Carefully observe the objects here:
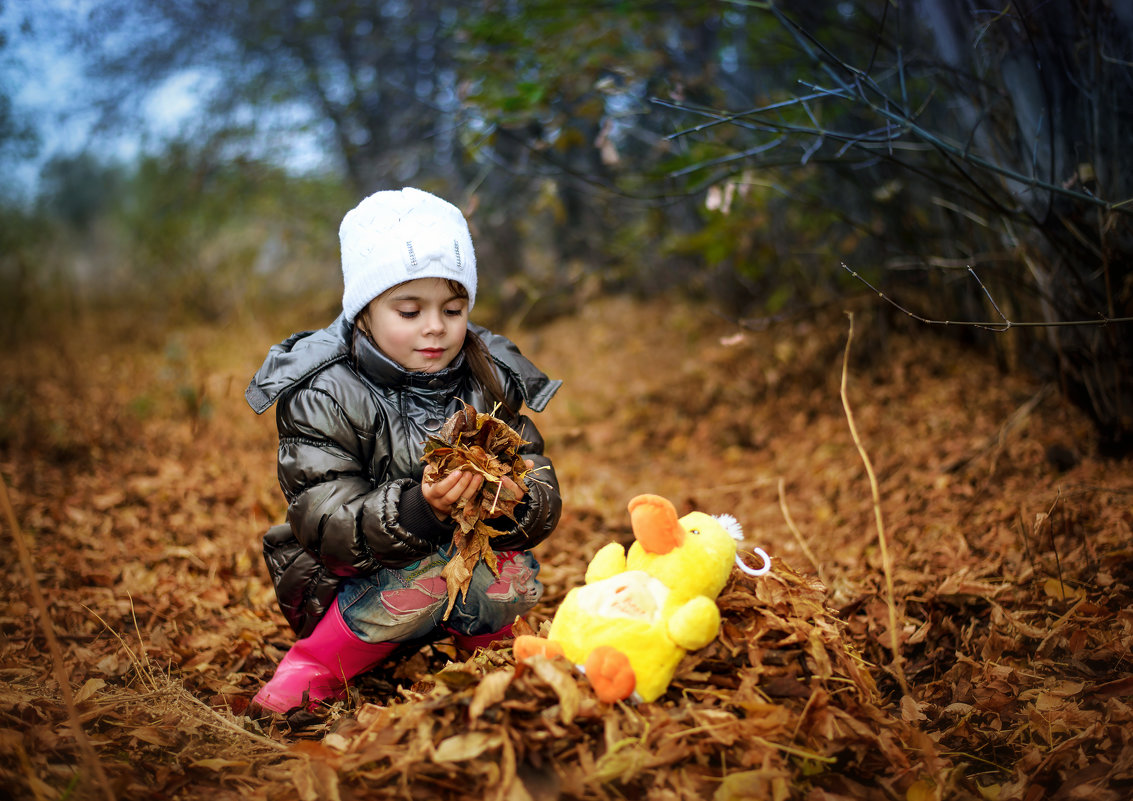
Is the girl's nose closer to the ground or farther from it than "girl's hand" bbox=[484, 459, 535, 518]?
farther from it

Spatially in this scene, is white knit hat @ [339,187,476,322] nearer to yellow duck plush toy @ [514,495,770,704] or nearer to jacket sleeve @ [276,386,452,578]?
jacket sleeve @ [276,386,452,578]

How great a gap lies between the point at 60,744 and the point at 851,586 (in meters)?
2.79

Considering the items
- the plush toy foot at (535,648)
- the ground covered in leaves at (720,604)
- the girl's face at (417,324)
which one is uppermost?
the girl's face at (417,324)

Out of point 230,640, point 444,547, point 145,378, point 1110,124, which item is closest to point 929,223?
point 1110,124

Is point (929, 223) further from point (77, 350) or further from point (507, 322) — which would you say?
point (77, 350)

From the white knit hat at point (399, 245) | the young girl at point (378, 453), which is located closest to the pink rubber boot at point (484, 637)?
the young girl at point (378, 453)

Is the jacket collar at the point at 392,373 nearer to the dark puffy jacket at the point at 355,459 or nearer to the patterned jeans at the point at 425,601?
the dark puffy jacket at the point at 355,459

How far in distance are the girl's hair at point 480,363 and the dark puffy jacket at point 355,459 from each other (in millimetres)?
29

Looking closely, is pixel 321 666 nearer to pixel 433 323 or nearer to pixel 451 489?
pixel 451 489

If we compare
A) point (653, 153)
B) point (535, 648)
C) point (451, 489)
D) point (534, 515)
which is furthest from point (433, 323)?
point (653, 153)

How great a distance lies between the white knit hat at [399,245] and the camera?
2.39 meters

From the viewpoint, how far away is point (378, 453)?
2.50 meters

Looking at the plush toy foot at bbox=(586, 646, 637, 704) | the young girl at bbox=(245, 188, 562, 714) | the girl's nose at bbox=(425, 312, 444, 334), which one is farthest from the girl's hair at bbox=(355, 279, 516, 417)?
the plush toy foot at bbox=(586, 646, 637, 704)

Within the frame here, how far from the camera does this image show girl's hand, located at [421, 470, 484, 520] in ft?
7.01
